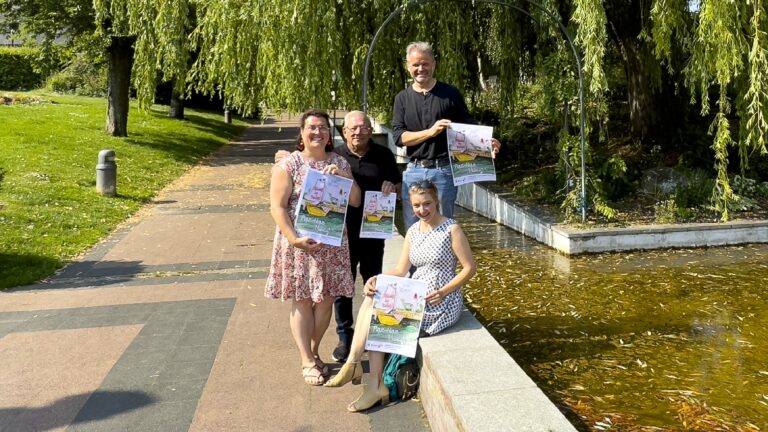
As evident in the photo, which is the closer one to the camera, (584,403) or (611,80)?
(584,403)

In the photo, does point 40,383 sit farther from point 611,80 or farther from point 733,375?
point 611,80

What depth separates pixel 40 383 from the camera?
4219mm

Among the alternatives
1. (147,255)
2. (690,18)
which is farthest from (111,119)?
(690,18)

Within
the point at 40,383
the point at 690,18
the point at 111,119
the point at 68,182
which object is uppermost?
the point at 690,18

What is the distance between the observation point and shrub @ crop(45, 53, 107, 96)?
34688 millimetres

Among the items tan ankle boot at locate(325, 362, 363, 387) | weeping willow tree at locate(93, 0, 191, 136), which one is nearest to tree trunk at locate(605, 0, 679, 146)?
weeping willow tree at locate(93, 0, 191, 136)

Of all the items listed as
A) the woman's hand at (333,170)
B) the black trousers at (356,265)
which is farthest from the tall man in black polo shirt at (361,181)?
the woman's hand at (333,170)

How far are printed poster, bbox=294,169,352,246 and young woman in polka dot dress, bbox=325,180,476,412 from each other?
399mm

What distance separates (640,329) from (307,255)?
2991 mm

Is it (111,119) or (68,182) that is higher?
(111,119)

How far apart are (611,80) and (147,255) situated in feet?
31.4

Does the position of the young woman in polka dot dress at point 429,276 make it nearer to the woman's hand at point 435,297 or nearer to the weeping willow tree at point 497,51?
the woman's hand at point 435,297

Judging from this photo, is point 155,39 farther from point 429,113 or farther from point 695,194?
point 695,194

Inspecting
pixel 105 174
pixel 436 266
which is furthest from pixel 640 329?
pixel 105 174
